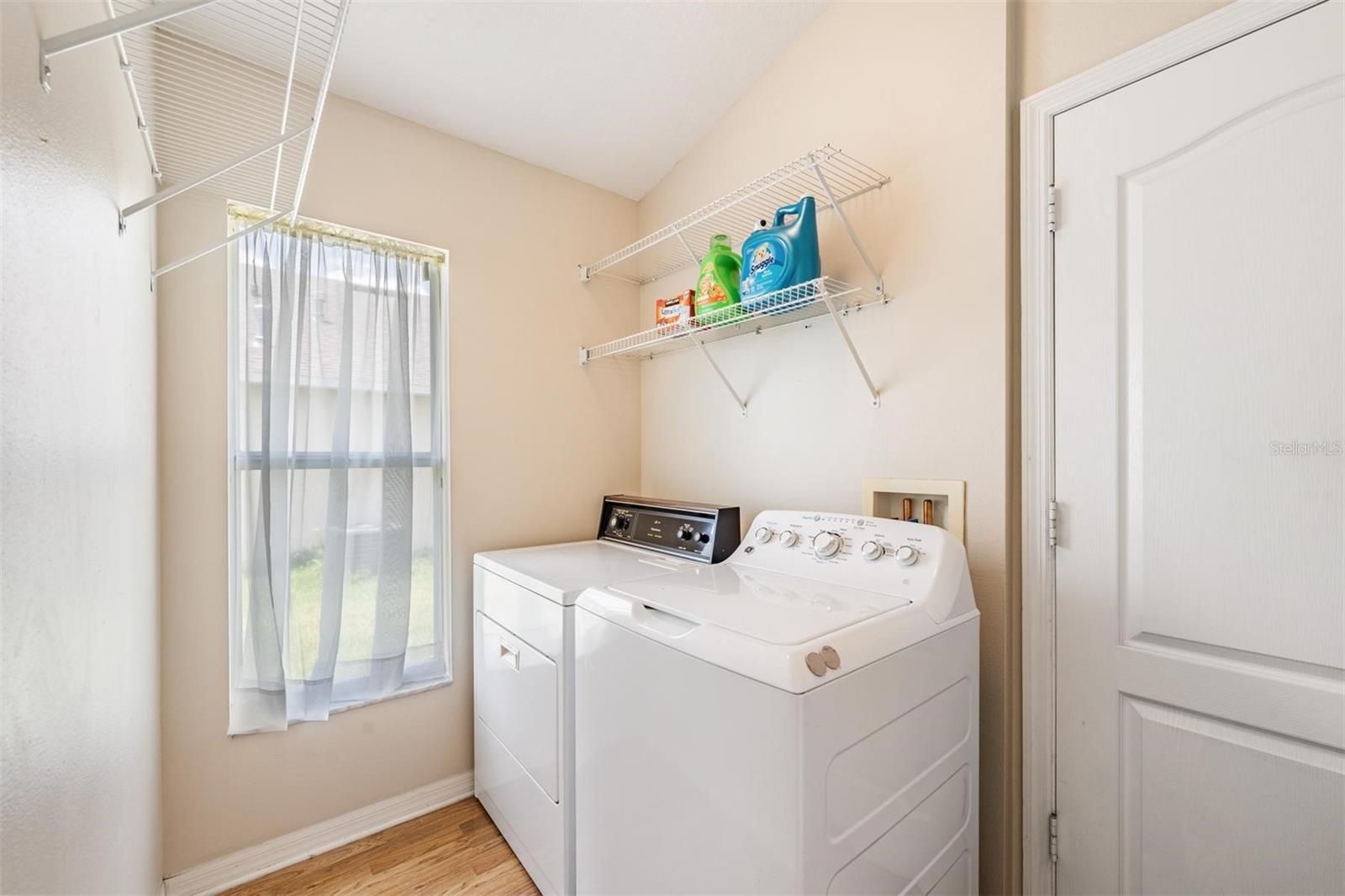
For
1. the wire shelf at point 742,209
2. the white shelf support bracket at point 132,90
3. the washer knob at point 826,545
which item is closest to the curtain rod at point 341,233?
the white shelf support bracket at point 132,90

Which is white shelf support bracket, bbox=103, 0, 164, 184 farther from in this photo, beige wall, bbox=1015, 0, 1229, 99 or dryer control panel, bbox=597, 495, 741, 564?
beige wall, bbox=1015, 0, 1229, 99

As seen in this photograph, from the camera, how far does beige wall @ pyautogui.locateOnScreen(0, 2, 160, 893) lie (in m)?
0.58

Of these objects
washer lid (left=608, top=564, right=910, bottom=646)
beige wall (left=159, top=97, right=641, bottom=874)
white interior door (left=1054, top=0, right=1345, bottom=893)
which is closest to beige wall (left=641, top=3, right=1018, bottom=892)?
white interior door (left=1054, top=0, right=1345, bottom=893)

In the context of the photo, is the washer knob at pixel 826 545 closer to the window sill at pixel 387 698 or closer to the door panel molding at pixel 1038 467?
the door panel molding at pixel 1038 467

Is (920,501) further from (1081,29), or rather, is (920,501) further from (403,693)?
(403,693)

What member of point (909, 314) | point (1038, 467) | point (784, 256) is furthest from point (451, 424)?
point (1038, 467)

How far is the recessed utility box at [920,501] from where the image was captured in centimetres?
146

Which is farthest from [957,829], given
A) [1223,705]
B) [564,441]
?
[564,441]

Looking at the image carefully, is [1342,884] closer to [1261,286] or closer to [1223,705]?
[1223,705]

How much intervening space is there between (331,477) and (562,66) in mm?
1587

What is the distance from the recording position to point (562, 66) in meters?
1.88

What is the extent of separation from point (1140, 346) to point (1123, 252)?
0.22 meters

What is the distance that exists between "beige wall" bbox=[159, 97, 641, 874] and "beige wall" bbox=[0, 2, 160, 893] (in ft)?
1.49

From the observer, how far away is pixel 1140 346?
1231 mm
